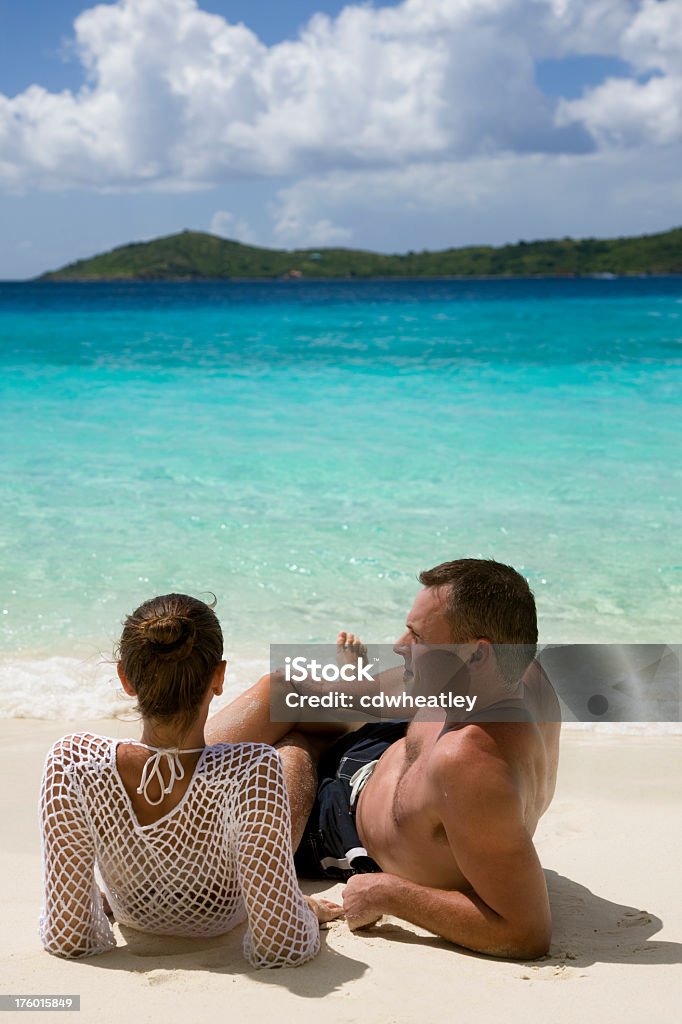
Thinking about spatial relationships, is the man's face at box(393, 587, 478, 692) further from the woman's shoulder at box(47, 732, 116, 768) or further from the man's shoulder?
the woman's shoulder at box(47, 732, 116, 768)

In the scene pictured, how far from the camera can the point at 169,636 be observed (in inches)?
96.5

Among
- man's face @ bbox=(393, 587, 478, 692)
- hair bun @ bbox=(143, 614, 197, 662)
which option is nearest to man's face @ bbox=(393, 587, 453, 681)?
man's face @ bbox=(393, 587, 478, 692)

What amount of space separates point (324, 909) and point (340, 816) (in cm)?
38

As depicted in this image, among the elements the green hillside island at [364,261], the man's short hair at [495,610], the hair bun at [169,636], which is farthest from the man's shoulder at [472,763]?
the green hillside island at [364,261]

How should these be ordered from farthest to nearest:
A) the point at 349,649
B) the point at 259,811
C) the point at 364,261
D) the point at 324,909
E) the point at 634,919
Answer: the point at 364,261
the point at 349,649
the point at 634,919
the point at 324,909
the point at 259,811

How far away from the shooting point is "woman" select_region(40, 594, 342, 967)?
2523 mm

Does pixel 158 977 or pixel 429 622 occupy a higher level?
pixel 429 622

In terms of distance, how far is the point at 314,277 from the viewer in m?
119

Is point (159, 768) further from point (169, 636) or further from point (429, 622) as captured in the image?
point (429, 622)

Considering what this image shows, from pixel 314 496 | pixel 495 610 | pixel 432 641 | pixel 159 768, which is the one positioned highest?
pixel 495 610

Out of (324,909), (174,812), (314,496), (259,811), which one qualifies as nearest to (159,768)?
(174,812)

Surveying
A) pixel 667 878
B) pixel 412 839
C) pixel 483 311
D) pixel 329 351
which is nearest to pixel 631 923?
pixel 667 878

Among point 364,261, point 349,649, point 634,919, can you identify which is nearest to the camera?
point 634,919

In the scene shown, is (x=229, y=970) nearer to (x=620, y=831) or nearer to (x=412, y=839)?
(x=412, y=839)
